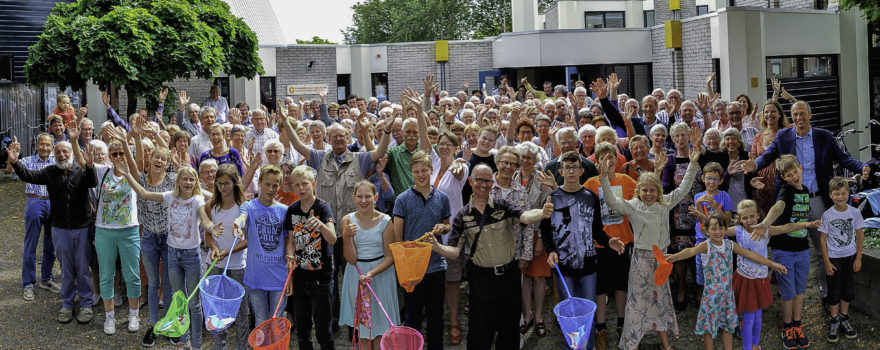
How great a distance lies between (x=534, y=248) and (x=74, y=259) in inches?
190

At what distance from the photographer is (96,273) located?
904 centimetres

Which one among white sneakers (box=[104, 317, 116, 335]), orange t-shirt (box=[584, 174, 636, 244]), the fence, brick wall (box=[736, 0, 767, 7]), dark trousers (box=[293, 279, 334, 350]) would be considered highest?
brick wall (box=[736, 0, 767, 7])

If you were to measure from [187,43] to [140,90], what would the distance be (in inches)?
54.4

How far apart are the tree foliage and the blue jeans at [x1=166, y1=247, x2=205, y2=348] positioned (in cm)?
5098

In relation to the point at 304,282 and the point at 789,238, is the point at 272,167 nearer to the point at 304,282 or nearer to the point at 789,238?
the point at 304,282

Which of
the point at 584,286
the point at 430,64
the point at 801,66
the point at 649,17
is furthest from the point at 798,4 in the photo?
the point at 649,17

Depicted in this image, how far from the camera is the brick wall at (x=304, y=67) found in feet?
81.6

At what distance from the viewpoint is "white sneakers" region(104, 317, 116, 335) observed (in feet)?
26.5

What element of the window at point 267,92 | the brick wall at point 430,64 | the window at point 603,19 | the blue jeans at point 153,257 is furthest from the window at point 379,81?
the blue jeans at point 153,257

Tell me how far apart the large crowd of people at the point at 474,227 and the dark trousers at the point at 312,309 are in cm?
1

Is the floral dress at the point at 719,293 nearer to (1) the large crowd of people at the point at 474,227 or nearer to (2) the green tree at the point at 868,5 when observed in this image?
(1) the large crowd of people at the point at 474,227

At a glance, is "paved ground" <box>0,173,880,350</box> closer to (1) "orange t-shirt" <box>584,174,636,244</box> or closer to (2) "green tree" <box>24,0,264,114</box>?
(1) "orange t-shirt" <box>584,174,636,244</box>

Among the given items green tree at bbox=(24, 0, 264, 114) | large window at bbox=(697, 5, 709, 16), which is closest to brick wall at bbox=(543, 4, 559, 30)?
large window at bbox=(697, 5, 709, 16)

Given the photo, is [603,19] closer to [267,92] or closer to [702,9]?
[702,9]
